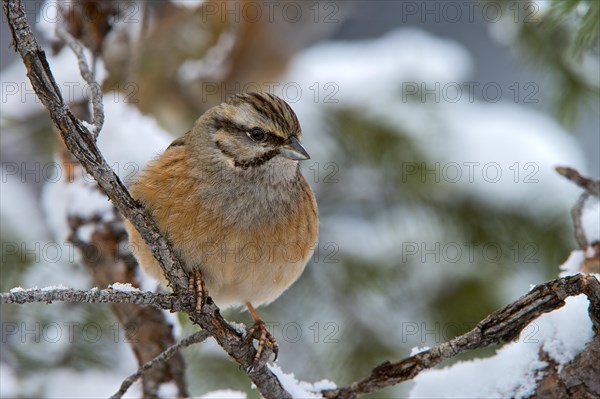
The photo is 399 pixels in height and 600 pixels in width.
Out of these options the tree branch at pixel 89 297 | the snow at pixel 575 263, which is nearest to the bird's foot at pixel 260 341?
the tree branch at pixel 89 297

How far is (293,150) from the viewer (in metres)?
→ 3.44

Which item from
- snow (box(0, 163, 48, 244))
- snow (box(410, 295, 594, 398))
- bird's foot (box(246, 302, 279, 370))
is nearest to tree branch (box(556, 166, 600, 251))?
snow (box(410, 295, 594, 398))

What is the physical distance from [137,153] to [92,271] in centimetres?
73

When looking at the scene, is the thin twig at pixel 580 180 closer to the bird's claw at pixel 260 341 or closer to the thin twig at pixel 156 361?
the bird's claw at pixel 260 341

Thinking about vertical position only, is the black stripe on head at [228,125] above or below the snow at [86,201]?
below

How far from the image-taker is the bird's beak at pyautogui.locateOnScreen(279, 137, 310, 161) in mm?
3403

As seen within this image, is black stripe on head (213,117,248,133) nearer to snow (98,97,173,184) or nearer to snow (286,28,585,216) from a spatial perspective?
snow (98,97,173,184)

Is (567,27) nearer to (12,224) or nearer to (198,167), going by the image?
(198,167)

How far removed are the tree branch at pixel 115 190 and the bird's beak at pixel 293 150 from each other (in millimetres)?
941

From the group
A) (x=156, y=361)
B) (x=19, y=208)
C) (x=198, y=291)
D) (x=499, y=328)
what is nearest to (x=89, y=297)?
(x=198, y=291)

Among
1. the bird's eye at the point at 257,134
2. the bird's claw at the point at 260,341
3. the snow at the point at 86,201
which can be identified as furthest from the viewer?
the snow at the point at 86,201

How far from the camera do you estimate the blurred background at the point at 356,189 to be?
420 centimetres

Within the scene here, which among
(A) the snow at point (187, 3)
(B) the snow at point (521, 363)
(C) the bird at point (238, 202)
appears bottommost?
(B) the snow at point (521, 363)

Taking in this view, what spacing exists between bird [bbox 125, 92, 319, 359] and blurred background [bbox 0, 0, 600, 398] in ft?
1.98
